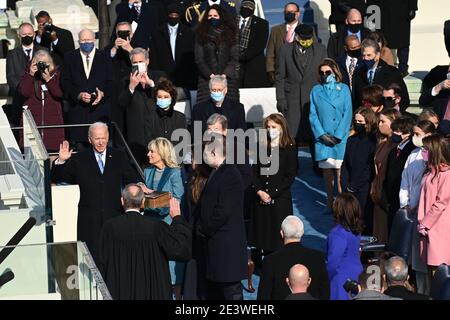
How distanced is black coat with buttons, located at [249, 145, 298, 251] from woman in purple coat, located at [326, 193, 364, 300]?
1731 millimetres

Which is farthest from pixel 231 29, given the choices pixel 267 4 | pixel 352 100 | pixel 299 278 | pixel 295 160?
pixel 299 278

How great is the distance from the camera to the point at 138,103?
1644 centimetres

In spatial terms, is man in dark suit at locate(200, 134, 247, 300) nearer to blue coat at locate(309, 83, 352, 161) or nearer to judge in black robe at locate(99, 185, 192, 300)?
judge in black robe at locate(99, 185, 192, 300)

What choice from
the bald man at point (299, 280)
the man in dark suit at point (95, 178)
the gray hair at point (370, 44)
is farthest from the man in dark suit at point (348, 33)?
the bald man at point (299, 280)

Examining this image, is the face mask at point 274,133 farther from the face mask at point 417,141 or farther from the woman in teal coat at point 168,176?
the face mask at point 417,141

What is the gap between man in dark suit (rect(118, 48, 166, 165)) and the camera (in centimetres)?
1638

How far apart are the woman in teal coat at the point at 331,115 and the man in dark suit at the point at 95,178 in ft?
10.1

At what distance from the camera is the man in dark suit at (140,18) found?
61.5 ft

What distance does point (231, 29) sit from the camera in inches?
695

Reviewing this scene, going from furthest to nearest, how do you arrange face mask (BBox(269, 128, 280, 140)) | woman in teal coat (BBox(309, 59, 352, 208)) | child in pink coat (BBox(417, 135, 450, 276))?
woman in teal coat (BBox(309, 59, 352, 208)), face mask (BBox(269, 128, 280, 140)), child in pink coat (BBox(417, 135, 450, 276))

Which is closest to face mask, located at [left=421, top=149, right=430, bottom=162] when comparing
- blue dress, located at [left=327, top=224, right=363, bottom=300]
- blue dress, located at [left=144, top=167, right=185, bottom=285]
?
blue dress, located at [left=327, top=224, right=363, bottom=300]

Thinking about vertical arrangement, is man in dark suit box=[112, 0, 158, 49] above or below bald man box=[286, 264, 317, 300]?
above

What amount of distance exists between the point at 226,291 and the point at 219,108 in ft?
11.1

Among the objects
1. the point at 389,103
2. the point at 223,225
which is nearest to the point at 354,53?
the point at 389,103
